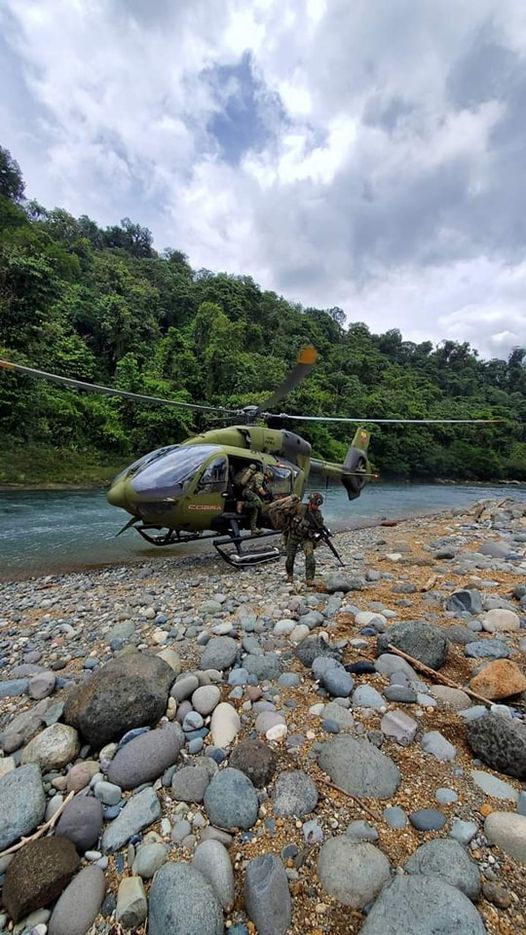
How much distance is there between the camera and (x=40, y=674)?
3.37 m

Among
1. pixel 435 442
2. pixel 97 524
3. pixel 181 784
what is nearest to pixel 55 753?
pixel 181 784

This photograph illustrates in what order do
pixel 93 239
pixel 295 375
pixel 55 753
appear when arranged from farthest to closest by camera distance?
pixel 93 239, pixel 295 375, pixel 55 753

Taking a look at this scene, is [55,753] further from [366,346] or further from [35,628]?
[366,346]

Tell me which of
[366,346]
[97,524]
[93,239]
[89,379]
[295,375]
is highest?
[93,239]

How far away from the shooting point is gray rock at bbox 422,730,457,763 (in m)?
2.31

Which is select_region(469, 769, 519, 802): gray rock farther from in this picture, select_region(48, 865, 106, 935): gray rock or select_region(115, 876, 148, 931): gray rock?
select_region(48, 865, 106, 935): gray rock

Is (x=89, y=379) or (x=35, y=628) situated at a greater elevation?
(x=89, y=379)

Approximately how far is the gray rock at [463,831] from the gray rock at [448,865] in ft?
0.18

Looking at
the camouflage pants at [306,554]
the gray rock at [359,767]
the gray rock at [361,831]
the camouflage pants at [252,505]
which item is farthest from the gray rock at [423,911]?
the camouflage pants at [252,505]

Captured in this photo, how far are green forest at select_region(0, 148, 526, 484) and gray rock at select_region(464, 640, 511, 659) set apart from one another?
6.37m

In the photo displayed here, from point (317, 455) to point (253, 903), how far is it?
111ft

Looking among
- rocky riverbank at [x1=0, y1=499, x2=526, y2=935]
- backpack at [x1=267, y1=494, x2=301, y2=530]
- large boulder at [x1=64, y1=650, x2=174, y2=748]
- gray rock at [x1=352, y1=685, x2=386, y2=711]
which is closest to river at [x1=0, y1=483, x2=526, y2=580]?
backpack at [x1=267, y1=494, x2=301, y2=530]

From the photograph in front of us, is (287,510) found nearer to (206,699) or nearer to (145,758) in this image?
(206,699)

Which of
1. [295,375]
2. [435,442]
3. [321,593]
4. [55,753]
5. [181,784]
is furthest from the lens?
[435,442]
